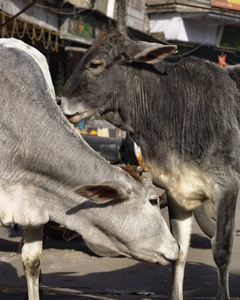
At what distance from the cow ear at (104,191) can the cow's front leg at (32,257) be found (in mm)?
789

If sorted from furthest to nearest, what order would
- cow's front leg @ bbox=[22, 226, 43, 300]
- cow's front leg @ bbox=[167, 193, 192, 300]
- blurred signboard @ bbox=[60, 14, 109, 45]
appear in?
blurred signboard @ bbox=[60, 14, 109, 45] < cow's front leg @ bbox=[167, 193, 192, 300] < cow's front leg @ bbox=[22, 226, 43, 300]

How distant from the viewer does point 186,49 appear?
24.3 meters

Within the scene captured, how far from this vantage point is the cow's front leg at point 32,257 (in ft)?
12.9

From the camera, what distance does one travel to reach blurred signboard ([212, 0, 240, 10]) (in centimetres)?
2208

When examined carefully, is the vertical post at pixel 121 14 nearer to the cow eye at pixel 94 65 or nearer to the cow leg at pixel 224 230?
the cow eye at pixel 94 65

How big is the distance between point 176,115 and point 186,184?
0.59 meters

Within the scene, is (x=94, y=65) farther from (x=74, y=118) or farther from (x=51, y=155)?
(x=51, y=155)

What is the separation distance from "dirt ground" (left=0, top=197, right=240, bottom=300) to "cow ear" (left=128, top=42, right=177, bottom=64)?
1.95 metres

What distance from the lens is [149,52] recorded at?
454 cm

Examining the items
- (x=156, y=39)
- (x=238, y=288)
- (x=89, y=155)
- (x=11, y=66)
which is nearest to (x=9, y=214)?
(x=89, y=155)

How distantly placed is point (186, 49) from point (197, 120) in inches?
798

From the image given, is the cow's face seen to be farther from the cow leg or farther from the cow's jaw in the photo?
the cow leg

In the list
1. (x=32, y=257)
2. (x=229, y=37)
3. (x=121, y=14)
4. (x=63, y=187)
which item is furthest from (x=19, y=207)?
(x=229, y=37)

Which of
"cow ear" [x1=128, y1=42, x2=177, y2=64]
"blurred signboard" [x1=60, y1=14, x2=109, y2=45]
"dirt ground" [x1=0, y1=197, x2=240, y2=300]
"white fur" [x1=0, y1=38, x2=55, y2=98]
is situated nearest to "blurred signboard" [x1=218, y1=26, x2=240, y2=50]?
"blurred signboard" [x1=60, y1=14, x2=109, y2=45]
